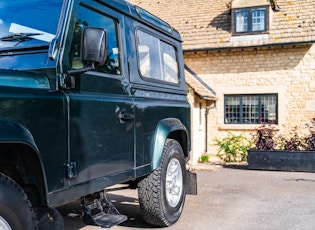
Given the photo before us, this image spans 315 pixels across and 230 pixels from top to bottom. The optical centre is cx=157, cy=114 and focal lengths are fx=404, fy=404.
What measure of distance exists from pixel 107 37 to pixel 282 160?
8.69 metres

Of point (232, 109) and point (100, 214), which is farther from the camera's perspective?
point (232, 109)

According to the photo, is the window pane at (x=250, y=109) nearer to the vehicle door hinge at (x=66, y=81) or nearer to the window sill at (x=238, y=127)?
the window sill at (x=238, y=127)

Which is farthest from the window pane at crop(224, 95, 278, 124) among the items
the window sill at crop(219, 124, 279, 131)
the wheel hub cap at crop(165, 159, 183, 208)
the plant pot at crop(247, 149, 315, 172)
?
the wheel hub cap at crop(165, 159, 183, 208)

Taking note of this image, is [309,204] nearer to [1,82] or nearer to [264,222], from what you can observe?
[264,222]

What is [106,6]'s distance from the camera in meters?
3.89

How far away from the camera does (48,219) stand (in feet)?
9.36

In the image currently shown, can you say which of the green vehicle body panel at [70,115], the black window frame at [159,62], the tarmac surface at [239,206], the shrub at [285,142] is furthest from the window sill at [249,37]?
the green vehicle body panel at [70,115]

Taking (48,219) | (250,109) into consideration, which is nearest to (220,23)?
(250,109)

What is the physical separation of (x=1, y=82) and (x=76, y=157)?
0.87 meters

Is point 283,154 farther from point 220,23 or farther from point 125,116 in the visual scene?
point 125,116

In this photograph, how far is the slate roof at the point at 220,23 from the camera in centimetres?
1407

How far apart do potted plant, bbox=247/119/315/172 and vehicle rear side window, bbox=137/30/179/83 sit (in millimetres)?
6532

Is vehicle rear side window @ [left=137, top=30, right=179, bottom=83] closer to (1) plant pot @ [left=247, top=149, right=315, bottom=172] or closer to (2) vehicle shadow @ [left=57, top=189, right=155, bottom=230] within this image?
(2) vehicle shadow @ [left=57, top=189, right=155, bottom=230]

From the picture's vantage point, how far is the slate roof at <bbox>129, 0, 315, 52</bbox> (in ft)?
46.2
